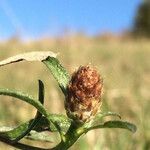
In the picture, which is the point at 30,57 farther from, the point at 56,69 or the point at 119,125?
the point at 119,125

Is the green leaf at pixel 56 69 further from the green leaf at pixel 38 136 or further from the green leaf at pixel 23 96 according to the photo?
the green leaf at pixel 38 136

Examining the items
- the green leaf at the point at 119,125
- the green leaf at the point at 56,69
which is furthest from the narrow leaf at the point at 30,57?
the green leaf at the point at 119,125

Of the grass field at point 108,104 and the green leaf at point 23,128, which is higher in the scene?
the grass field at point 108,104

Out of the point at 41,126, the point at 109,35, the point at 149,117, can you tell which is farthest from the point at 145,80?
the point at 109,35

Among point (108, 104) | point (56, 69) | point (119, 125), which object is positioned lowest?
point (119, 125)

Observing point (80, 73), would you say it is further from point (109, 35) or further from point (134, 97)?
point (109, 35)

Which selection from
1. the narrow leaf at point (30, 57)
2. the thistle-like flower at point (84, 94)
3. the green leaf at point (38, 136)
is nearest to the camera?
the thistle-like flower at point (84, 94)

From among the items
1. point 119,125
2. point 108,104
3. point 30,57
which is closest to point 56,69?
point 30,57

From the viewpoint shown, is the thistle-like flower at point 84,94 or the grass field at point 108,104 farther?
the grass field at point 108,104

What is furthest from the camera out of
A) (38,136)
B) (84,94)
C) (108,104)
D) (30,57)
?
(108,104)
